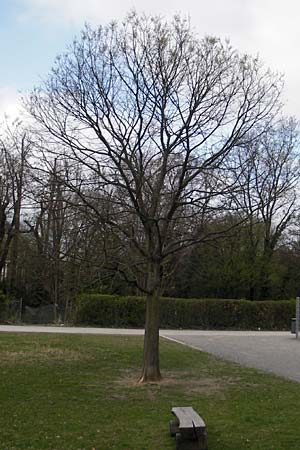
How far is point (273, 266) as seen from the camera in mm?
40188

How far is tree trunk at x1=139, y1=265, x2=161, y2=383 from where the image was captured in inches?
445

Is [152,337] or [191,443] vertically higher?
[152,337]

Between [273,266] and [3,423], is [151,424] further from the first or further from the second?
[273,266]

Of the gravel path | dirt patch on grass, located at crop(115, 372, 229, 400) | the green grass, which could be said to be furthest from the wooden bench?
the gravel path

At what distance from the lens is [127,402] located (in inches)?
366

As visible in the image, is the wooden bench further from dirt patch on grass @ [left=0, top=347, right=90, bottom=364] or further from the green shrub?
the green shrub

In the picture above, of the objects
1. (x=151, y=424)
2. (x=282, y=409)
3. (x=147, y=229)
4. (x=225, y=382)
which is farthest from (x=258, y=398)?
(x=147, y=229)

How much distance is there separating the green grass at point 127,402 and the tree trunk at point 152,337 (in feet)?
0.91

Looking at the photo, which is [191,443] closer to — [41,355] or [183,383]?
[183,383]

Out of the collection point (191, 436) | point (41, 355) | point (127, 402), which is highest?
point (41, 355)

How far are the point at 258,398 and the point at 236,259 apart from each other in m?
29.2

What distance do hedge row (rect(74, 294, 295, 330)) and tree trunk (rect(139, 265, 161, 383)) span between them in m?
18.5

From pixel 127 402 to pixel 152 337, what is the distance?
2234mm

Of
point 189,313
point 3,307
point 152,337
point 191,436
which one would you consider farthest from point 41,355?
point 3,307
